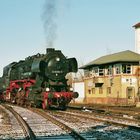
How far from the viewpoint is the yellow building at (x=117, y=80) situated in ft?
192

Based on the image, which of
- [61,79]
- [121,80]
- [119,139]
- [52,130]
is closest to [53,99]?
[61,79]

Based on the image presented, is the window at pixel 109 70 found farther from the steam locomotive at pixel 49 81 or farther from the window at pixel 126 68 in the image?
the steam locomotive at pixel 49 81

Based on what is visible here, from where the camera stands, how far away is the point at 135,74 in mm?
59625

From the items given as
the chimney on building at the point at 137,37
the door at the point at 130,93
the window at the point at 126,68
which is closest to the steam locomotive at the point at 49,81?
the door at the point at 130,93

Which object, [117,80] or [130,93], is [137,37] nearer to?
[117,80]

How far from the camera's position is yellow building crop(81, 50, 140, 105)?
5859 centimetres

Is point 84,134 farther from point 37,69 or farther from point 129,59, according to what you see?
point 129,59

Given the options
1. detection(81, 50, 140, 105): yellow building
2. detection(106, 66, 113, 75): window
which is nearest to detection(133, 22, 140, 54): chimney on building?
detection(81, 50, 140, 105): yellow building

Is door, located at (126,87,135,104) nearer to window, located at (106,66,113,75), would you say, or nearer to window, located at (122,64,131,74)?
window, located at (122,64,131,74)

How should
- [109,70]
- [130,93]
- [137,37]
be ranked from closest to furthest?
[130,93], [109,70], [137,37]

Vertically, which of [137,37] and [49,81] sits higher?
[137,37]

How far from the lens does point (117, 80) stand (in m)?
60.6

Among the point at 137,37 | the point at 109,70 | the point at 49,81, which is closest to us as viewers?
the point at 49,81

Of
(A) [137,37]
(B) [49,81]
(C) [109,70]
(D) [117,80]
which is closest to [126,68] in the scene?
(D) [117,80]
